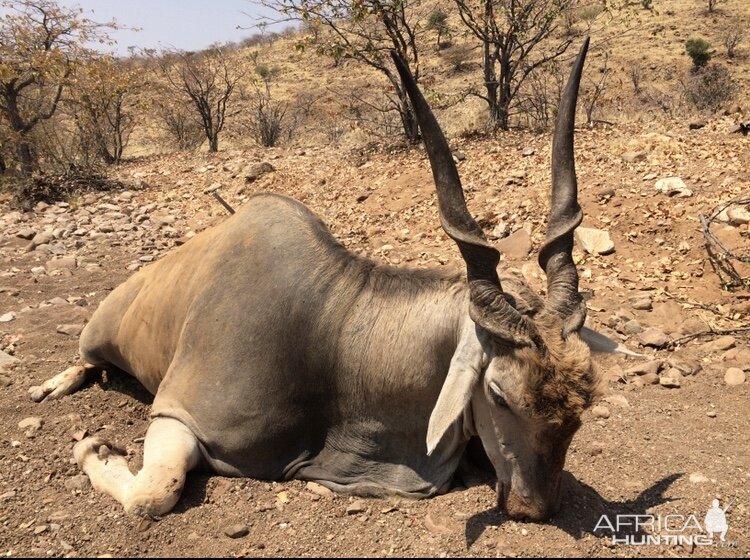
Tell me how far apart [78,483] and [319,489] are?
1553mm

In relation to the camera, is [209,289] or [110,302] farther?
[110,302]

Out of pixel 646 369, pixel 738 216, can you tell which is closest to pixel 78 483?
pixel 646 369

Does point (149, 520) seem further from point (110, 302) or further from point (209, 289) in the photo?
point (110, 302)

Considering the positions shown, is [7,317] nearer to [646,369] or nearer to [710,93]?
[646,369]

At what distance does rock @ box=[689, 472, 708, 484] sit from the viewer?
12.7 feet

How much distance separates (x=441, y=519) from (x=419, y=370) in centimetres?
83

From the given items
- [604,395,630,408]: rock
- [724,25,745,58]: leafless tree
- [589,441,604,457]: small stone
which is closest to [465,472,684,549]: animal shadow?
[589,441,604,457]: small stone

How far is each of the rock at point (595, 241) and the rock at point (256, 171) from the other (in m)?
6.67

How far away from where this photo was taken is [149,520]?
3.69 m

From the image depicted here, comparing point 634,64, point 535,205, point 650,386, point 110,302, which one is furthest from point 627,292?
point 634,64

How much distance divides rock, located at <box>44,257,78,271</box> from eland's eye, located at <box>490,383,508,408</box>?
7.19 m

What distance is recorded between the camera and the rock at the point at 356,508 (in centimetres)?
377

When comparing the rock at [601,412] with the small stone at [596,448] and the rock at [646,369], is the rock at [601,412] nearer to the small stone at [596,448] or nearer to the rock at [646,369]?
the small stone at [596,448]

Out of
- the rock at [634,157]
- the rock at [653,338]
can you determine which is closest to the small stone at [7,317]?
the rock at [653,338]
